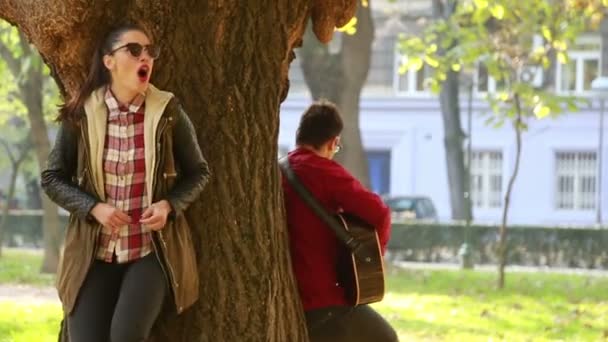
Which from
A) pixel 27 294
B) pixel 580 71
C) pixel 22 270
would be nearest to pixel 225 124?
pixel 27 294

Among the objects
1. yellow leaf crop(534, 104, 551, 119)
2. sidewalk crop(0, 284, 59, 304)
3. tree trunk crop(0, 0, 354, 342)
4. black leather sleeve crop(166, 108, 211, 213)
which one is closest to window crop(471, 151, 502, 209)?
yellow leaf crop(534, 104, 551, 119)

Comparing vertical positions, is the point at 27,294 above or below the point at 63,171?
below

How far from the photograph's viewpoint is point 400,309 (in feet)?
48.3

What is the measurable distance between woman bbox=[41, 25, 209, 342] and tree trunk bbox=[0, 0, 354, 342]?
57 centimetres

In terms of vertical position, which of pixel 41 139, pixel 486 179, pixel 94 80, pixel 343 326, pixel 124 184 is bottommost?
pixel 486 179

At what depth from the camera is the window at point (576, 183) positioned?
1745 inches

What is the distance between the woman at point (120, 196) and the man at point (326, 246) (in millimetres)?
1102

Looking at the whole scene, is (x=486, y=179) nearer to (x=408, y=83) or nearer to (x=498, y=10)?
(x=408, y=83)

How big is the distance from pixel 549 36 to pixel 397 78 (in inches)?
1160

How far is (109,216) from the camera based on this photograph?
4.77 m

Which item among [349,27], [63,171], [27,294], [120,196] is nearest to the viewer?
[120,196]

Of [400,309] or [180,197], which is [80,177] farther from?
[400,309]

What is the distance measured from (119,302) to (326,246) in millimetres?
1417

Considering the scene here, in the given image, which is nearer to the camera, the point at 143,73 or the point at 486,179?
the point at 143,73
